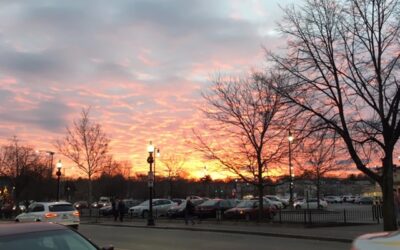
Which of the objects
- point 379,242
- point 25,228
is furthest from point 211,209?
point 379,242

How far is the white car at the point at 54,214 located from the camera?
28.1 m

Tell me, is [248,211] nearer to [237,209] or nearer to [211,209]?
[237,209]

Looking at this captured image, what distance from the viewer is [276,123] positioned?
2923 cm

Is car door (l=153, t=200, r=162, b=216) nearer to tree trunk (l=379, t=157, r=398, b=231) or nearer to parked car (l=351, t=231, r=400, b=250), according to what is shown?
tree trunk (l=379, t=157, r=398, b=231)

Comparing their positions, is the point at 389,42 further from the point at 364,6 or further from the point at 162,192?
the point at 162,192

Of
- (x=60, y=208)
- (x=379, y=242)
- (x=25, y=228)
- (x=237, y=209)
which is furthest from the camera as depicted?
(x=237, y=209)

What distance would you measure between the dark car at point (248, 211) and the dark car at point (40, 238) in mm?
30811

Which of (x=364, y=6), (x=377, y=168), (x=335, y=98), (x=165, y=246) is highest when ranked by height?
(x=364, y=6)

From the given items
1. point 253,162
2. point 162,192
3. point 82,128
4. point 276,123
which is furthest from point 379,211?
point 162,192

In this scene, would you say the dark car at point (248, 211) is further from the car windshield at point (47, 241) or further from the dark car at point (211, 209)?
the car windshield at point (47, 241)

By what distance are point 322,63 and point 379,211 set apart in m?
14.7

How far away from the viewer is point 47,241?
21.1ft

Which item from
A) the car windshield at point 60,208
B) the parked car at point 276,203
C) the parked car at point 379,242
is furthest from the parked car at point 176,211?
the parked car at point 379,242

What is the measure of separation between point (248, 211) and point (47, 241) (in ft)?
105
